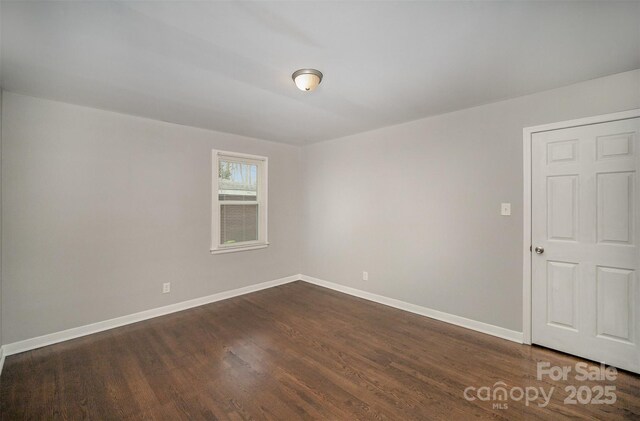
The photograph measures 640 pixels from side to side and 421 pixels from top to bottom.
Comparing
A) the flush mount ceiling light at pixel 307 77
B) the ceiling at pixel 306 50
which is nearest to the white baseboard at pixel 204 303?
the ceiling at pixel 306 50

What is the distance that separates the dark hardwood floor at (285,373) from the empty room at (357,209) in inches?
0.8

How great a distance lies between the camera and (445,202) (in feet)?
10.7

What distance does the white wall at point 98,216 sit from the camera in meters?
2.59

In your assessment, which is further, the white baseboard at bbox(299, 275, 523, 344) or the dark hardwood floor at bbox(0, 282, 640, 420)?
the white baseboard at bbox(299, 275, 523, 344)

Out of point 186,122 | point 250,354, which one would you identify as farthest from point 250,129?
point 250,354

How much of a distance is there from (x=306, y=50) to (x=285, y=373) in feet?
8.15

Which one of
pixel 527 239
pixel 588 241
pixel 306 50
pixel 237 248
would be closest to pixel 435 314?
pixel 527 239

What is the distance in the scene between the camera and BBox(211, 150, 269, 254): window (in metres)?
3.97

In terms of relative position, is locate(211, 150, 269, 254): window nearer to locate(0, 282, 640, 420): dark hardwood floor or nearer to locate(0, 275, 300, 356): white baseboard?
locate(0, 275, 300, 356): white baseboard

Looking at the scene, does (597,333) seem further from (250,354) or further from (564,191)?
(250,354)

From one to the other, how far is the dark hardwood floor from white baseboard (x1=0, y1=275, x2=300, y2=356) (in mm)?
95

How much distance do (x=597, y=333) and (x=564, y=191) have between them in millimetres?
1258

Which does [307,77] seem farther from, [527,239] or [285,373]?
[527,239]

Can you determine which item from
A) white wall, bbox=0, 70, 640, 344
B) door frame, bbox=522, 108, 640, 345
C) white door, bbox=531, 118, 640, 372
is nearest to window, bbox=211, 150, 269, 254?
white wall, bbox=0, 70, 640, 344
